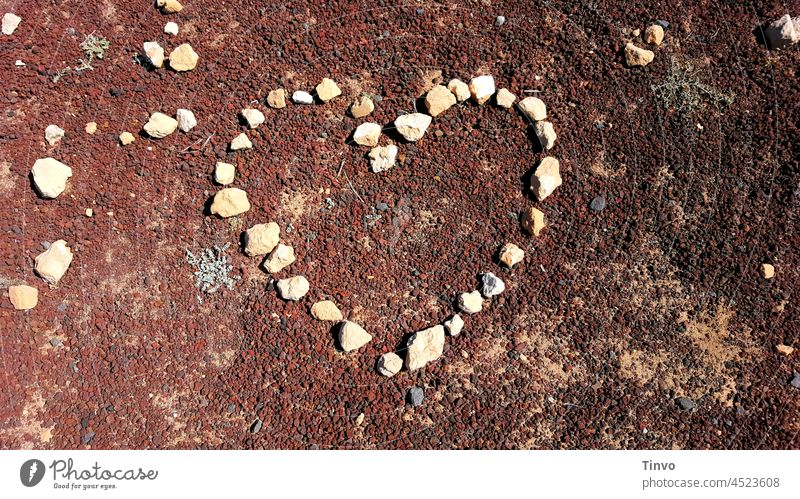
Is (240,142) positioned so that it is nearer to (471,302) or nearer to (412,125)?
(412,125)

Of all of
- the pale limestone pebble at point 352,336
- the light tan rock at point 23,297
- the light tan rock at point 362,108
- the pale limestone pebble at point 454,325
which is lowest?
the light tan rock at point 23,297

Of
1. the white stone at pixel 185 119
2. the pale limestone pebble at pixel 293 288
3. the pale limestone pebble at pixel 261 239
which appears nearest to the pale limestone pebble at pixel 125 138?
the white stone at pixel 185 119

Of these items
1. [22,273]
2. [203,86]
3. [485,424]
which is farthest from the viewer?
[203,86]

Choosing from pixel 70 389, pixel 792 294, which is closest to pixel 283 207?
pixel 70 389

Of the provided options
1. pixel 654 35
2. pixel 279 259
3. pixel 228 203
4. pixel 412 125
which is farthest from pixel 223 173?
pixel 654 35

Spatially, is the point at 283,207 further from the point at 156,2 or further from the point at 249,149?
the point at 156,2

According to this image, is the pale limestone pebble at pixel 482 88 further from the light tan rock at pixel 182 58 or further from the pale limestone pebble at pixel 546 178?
the light tan rock at pixel 182 58

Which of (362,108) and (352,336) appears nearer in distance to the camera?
(352,336)
